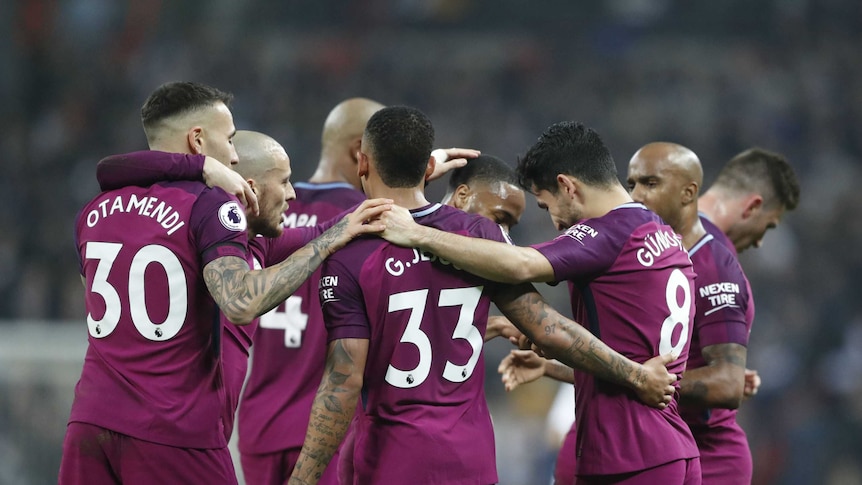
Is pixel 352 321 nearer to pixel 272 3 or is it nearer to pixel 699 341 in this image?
pixel 699 341

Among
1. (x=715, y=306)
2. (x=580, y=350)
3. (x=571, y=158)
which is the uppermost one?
(x=571, y=158)

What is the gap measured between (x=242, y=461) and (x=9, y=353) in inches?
217

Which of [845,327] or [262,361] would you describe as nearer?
[262,361]

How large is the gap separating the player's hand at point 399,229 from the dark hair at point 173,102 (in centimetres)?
103

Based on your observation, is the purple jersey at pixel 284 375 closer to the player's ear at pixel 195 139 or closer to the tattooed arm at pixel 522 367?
the tattooed arm at pixel 522 367

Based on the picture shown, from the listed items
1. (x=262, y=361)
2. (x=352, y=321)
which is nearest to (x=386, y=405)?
(x=352, y=321)

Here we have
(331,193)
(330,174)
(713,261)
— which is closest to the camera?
(713,261)

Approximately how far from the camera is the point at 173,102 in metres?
4.55

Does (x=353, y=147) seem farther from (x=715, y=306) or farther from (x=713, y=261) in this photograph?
(x=715, y=306)

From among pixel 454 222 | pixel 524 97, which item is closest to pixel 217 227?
pixel 454 222

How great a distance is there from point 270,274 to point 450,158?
1327 mm

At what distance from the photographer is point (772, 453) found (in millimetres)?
12859

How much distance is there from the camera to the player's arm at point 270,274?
4020 mm

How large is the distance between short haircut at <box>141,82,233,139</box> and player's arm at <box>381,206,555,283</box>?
1.04 metres
